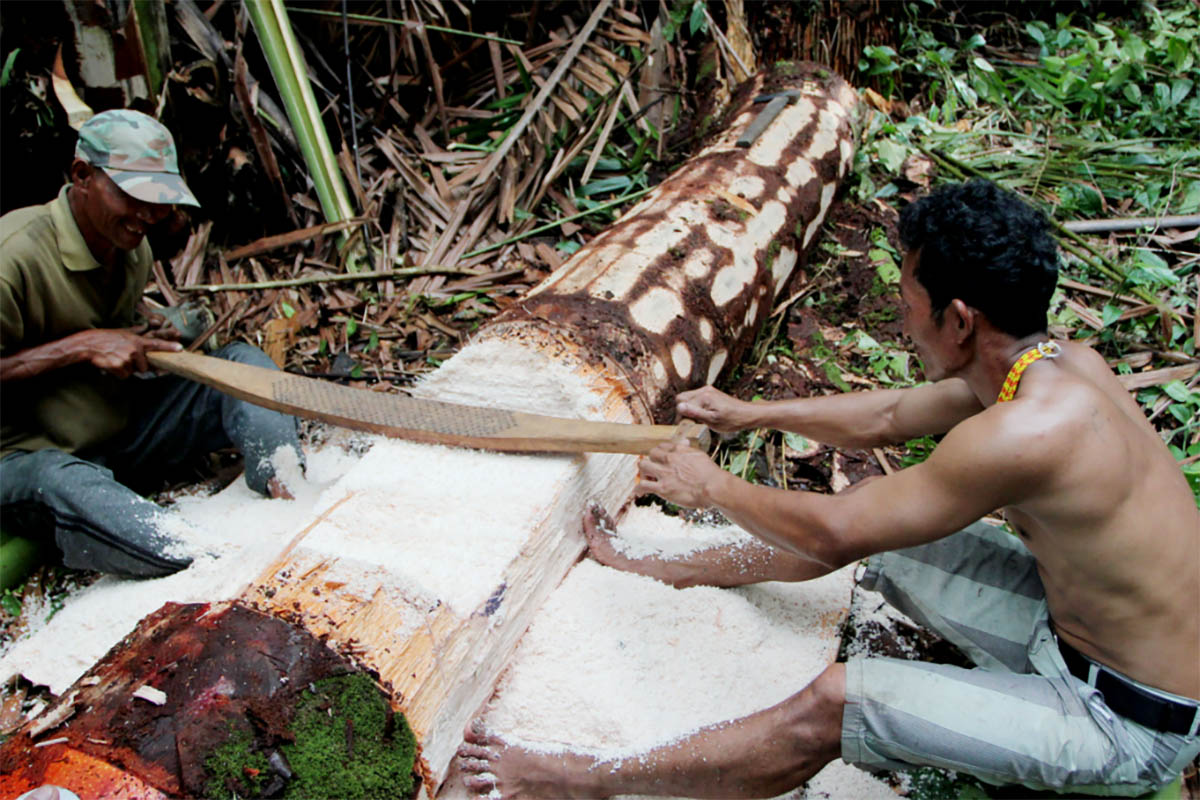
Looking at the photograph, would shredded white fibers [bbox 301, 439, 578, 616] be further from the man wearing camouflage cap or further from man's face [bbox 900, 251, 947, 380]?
man's face [bbox 900, 251, 947, 380]

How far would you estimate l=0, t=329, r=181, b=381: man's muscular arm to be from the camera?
260 cm

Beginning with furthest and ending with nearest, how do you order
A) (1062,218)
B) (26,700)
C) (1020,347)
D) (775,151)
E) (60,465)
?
(1062,218) → (775,151) → (60,465) → (26,700) → (1020,347)

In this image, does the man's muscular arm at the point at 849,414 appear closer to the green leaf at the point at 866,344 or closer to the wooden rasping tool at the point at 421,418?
the wooden rasping tool at the point at 421,418

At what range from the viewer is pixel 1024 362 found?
185 cm

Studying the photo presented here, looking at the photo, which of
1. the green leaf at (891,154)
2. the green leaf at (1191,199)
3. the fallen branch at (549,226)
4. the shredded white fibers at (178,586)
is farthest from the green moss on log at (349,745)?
the green leaf at (1191,199)

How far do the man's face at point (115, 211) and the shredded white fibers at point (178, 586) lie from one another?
2.91 ft

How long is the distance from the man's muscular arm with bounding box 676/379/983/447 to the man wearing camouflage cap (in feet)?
4.71

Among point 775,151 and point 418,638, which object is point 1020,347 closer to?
point 418,638

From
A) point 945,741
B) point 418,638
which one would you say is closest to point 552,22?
point 418,638

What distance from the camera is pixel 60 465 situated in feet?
8.39

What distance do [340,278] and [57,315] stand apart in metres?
1.22

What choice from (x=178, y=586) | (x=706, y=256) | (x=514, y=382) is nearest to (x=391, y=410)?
(x=514, y=382)

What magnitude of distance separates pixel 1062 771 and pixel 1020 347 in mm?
912

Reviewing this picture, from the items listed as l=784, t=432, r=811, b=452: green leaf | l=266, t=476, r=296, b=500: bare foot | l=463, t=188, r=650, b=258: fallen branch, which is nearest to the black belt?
l=784, t=432, r=811, b=452: green leaf
